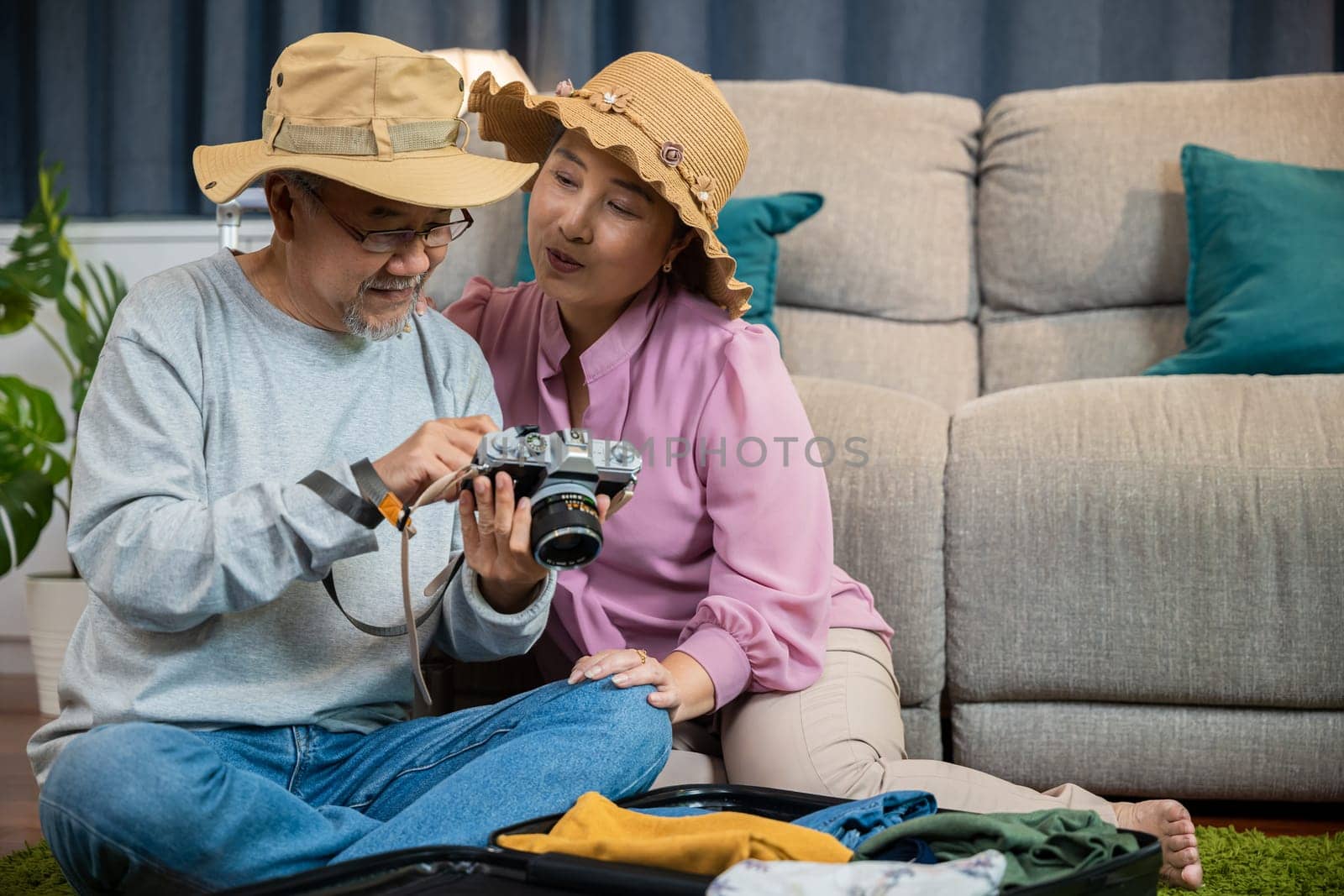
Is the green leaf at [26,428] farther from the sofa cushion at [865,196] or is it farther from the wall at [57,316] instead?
the sofa cushion at [865,196]

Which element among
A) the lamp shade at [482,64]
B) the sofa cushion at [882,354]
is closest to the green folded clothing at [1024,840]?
the sofa cushion at [882,354]

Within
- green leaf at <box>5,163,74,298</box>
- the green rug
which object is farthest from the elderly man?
green leaf at <box>5,163,74,298</box>

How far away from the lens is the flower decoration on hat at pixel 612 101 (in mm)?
1395

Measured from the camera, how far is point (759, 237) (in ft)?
6.64

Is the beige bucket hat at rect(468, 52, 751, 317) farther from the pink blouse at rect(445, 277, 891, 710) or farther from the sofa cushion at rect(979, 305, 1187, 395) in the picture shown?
the sofa cushion at rect(979, 305, 1187, 395)

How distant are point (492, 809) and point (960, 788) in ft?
1.83

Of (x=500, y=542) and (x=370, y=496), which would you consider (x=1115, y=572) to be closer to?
(x=500, y=542)

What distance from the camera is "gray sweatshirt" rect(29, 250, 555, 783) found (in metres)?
1.04

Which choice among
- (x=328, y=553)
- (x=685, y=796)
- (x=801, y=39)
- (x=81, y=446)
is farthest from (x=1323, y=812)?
(x=801, y=39)

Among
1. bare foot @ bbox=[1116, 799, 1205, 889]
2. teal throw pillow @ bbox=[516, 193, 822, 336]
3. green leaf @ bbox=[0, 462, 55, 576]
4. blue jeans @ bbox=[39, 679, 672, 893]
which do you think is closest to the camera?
blue jeans @ bbox=[39, 679, 672, 893]

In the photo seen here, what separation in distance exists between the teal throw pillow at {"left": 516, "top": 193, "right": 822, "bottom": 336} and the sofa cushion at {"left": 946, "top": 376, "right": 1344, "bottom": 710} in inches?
18.3

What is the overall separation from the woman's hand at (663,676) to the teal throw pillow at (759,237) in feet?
2.65

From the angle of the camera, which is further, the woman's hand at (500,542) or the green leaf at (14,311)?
the green leaf at (14,311)

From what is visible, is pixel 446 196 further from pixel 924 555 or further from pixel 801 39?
pixel 801 39
